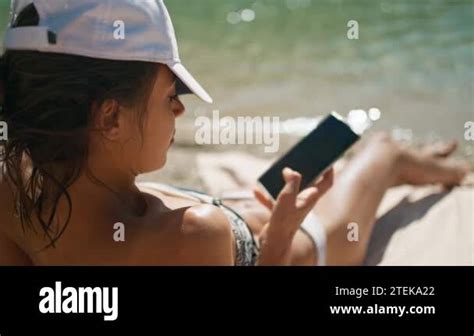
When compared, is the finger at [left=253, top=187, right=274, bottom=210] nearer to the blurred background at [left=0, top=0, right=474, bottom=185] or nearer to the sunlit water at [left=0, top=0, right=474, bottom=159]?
the blurred background at [left=0, top=0, right=474, bottom=185]

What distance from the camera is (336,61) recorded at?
505 cm

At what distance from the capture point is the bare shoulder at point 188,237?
1.89m

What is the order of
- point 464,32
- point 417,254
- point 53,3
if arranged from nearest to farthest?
point 53,3 → point 417,254 → point 464,32

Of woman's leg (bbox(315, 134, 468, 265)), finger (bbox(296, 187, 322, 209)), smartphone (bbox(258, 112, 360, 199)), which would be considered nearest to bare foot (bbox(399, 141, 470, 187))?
woman's leg (bbox(315, 134, 468, 265))

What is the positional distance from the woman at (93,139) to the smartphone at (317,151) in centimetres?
63

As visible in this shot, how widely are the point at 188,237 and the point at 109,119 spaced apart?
299 millimetres

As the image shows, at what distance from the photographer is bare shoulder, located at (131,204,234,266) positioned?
189 centimetres

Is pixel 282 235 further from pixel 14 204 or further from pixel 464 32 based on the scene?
pixel 464 32

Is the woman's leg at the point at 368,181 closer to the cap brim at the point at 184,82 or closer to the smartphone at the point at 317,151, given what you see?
the smartphone at the point at 317,151

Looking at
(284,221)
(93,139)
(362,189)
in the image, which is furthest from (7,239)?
(362,189)

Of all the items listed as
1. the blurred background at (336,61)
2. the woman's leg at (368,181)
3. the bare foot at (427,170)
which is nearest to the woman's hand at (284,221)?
the woman's leg at (368,181)
